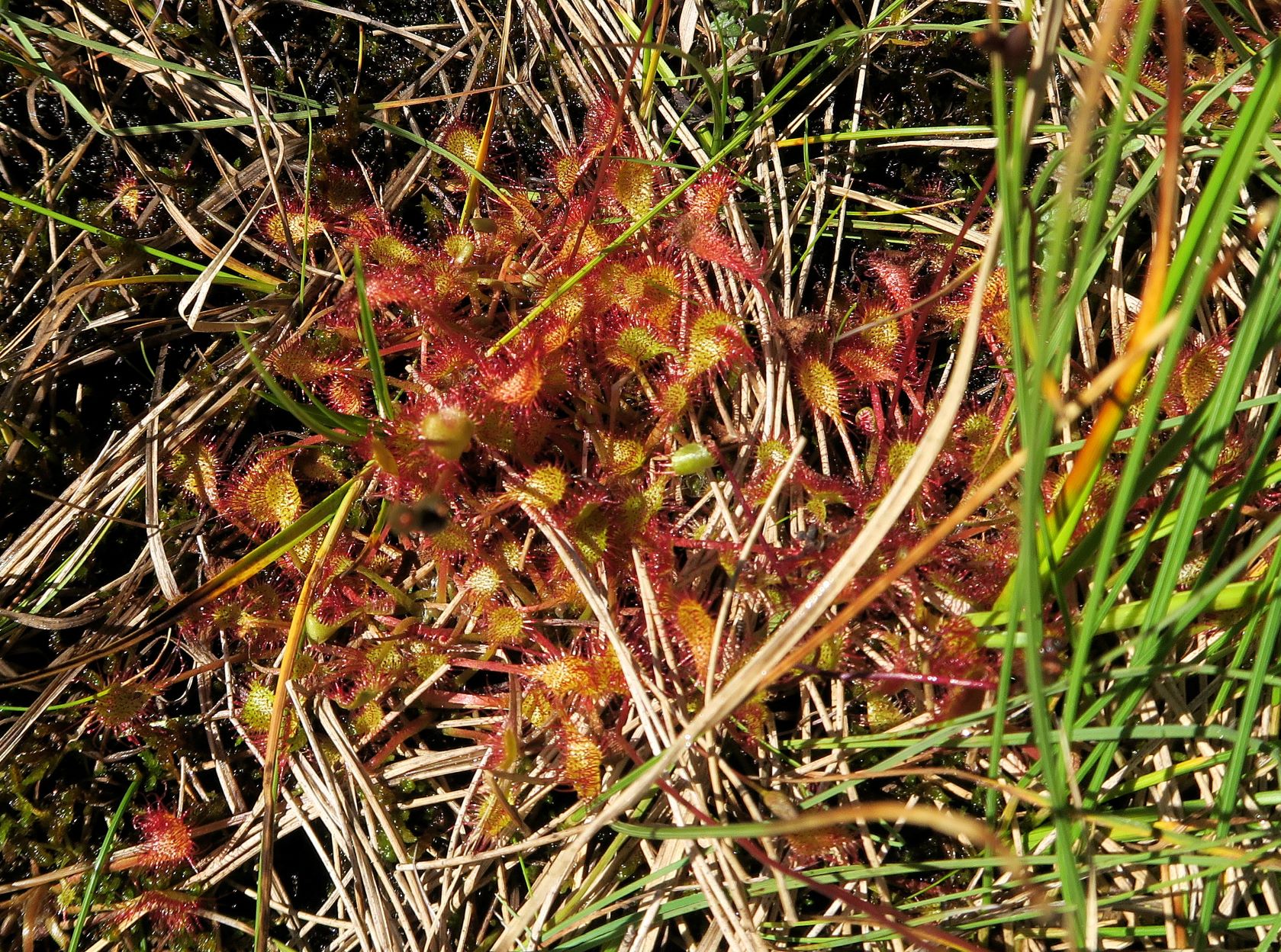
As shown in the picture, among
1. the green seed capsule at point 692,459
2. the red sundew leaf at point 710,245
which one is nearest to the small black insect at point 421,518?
the green seed capsule at point 692,459

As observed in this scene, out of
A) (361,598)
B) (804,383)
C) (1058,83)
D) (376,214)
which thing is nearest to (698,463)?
(804,383)

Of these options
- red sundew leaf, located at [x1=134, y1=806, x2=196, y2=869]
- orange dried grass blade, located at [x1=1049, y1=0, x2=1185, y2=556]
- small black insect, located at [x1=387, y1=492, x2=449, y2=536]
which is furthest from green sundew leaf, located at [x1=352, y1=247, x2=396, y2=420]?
orange dried grass blade, located at [x1=1049, y1=0, x2=1185, y2=556]

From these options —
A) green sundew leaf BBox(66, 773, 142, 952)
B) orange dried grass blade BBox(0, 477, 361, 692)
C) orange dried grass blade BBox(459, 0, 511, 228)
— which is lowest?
green sundew leaf BBox(66, 773, 142, 952)

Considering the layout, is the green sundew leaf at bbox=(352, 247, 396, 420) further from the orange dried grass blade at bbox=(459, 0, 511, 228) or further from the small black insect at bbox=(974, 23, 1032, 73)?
the small black insect at bbox=(974, 23, 1032, 73)

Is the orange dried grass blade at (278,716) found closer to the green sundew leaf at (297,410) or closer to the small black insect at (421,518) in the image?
the green sundew leaf at (297,410)

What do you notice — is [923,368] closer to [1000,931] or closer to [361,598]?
[1000,931]

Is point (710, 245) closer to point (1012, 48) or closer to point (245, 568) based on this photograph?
point (1012, 48)

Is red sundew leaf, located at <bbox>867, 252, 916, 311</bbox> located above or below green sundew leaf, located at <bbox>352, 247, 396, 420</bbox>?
below
